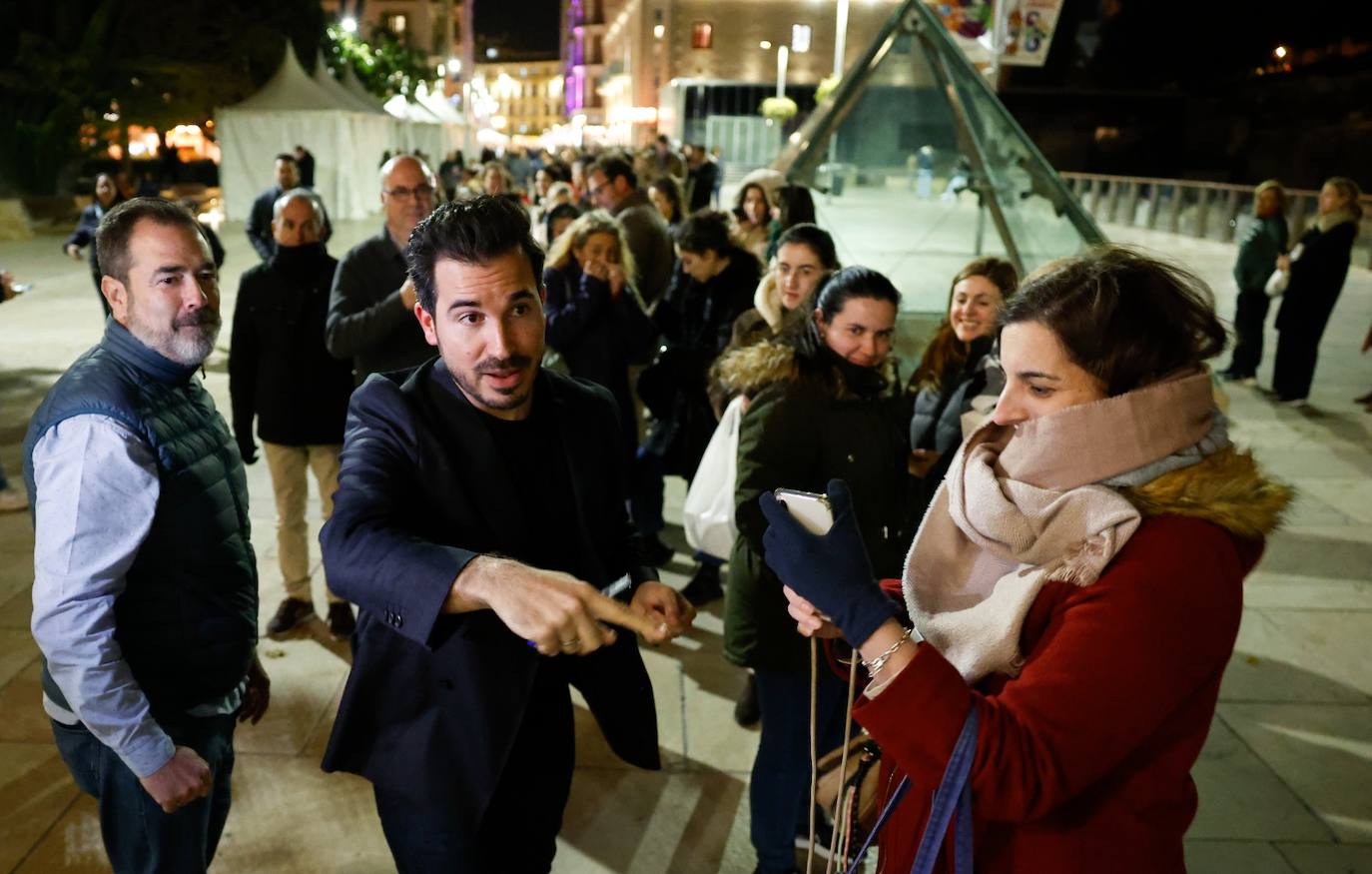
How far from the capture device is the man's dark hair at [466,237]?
1742 mm

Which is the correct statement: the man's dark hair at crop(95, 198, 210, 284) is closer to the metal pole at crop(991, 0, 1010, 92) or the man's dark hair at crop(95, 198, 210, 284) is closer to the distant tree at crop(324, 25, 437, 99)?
the metal pole at crop(991, 0, 1010, 92)

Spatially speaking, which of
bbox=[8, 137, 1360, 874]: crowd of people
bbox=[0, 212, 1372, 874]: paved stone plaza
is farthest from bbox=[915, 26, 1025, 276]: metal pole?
bbox=[8, 137, 1360, 874]: crowd of people

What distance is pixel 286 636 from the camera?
15.5ft

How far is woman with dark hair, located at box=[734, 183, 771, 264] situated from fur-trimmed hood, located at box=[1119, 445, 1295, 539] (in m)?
6.11

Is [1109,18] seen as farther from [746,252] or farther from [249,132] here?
[746,252]

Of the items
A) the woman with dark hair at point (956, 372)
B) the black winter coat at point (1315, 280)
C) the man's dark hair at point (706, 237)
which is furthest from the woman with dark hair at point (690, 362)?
the black winter coat at point (1315, 280)

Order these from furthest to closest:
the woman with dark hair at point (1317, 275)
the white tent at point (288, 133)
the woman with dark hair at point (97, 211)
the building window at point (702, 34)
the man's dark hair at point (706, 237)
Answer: the building window at point (702, 34)
the white tent at point (288, 133)
the woman with dark hair at point (97, 211)
the woman with dark hair at point (1317, 275)
the man's dark hair at point (706, 237)

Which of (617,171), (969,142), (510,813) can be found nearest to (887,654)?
(510,813)

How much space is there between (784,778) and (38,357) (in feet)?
32.6

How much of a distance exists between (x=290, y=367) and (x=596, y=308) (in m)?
1.60

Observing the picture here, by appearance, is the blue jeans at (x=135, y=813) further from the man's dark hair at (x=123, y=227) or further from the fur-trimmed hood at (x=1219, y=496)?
the fur-trimmed hood at (x=1219, y=496)

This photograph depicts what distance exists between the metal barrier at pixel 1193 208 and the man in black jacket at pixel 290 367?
17111 mm

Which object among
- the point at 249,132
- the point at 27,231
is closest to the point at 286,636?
the point at 27,231

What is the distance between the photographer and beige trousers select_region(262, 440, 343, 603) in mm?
4727
